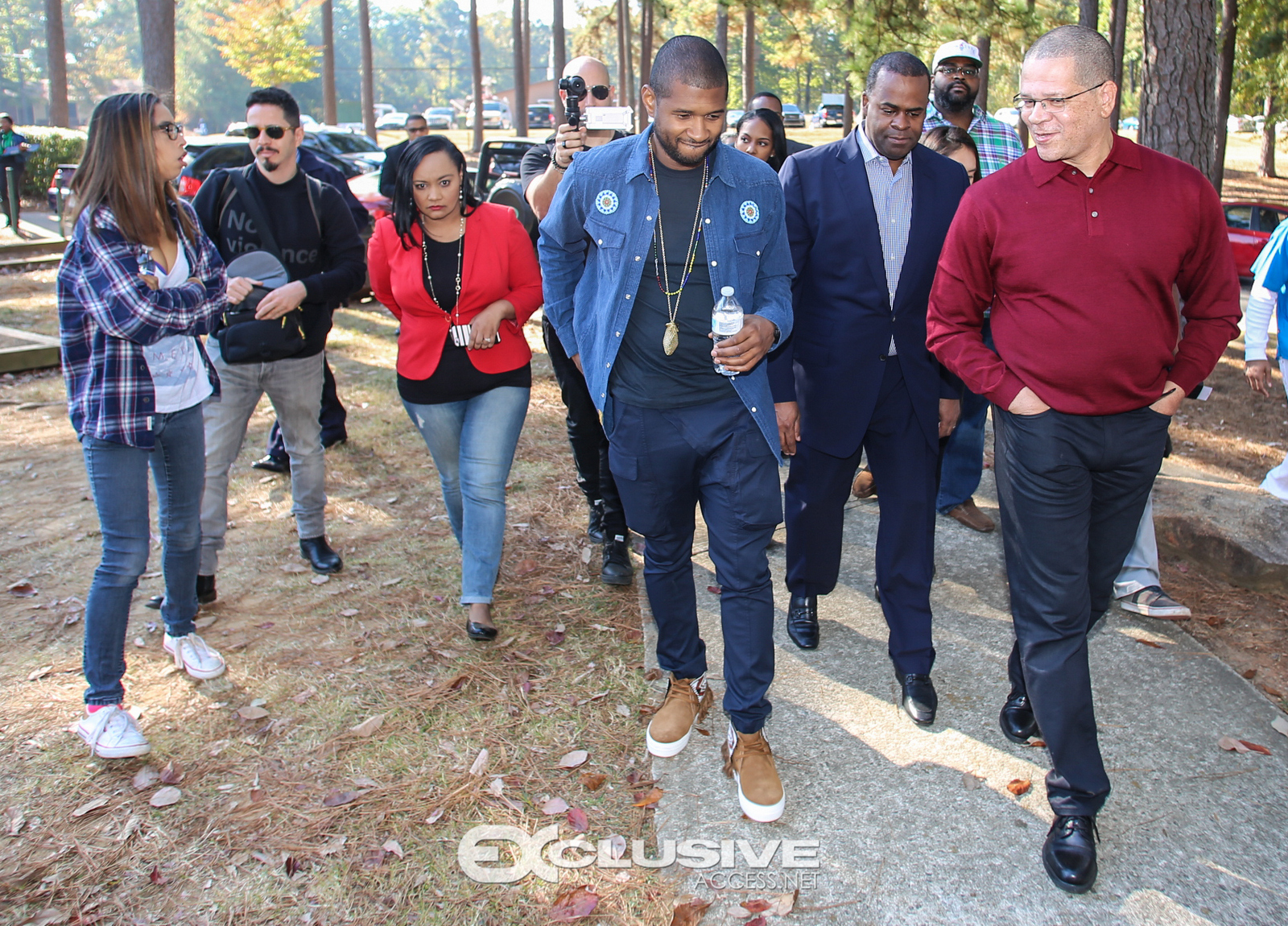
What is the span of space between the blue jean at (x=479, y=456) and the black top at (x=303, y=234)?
3.12ft

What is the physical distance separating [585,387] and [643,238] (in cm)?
193

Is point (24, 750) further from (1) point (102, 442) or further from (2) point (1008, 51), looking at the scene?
(2) point (1008, 51)

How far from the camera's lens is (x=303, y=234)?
16.9ft

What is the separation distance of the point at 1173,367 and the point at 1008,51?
21.4 m

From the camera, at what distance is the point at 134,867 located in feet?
10.7

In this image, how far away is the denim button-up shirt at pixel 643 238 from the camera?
3.47m

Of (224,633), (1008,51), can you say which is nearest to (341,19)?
(1008,51)

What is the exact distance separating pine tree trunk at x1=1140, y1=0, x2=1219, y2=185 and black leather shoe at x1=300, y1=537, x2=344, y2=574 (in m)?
6.15

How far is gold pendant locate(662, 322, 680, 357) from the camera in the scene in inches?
135

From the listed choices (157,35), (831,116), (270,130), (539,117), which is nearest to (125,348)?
(270,130)

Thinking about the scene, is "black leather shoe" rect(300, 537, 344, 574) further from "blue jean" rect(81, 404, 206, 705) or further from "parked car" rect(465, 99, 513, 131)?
"parked car" rect(465, 99, 513, 131)

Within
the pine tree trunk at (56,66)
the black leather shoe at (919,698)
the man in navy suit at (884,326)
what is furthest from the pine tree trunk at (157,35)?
the black leather shoe at (919,698)

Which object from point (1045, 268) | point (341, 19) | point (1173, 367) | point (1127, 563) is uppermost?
point (341, 19)

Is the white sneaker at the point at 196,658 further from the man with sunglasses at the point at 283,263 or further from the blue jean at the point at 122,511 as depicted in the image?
the man with sunglasses at the point at 283,263
